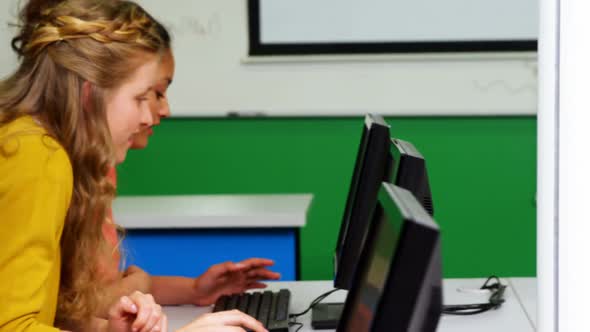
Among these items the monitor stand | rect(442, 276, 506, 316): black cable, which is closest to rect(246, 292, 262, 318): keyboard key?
the monitor stand

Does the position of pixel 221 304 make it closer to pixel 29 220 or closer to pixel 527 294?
pixel 29 220

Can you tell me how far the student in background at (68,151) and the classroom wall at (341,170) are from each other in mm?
1484

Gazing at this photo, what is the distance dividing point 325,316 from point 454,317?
23 centimetres

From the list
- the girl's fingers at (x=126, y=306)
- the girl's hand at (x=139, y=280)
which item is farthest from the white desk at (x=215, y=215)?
the girl's fingers at (x=126, y=306)

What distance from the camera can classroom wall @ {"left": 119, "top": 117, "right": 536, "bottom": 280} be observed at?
3.01 meters

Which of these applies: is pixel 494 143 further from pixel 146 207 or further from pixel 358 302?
pixel 358 302

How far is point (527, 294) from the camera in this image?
5.86 ft

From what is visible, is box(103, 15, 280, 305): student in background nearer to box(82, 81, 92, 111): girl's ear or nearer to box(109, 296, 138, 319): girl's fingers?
box(82, 81, 92, 111): girl's ear

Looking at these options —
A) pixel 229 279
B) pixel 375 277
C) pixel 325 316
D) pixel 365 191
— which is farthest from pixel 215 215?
pixel 375 277

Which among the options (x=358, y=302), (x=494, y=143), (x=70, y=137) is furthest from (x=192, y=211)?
(x=358, y=302)

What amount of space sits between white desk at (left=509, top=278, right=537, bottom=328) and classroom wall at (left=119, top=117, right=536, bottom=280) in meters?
1.13

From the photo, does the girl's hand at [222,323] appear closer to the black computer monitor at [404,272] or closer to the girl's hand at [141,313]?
the girl's hand at [141,313]

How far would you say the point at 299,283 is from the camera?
6.41ft

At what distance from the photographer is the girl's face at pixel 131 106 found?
4.89ft
